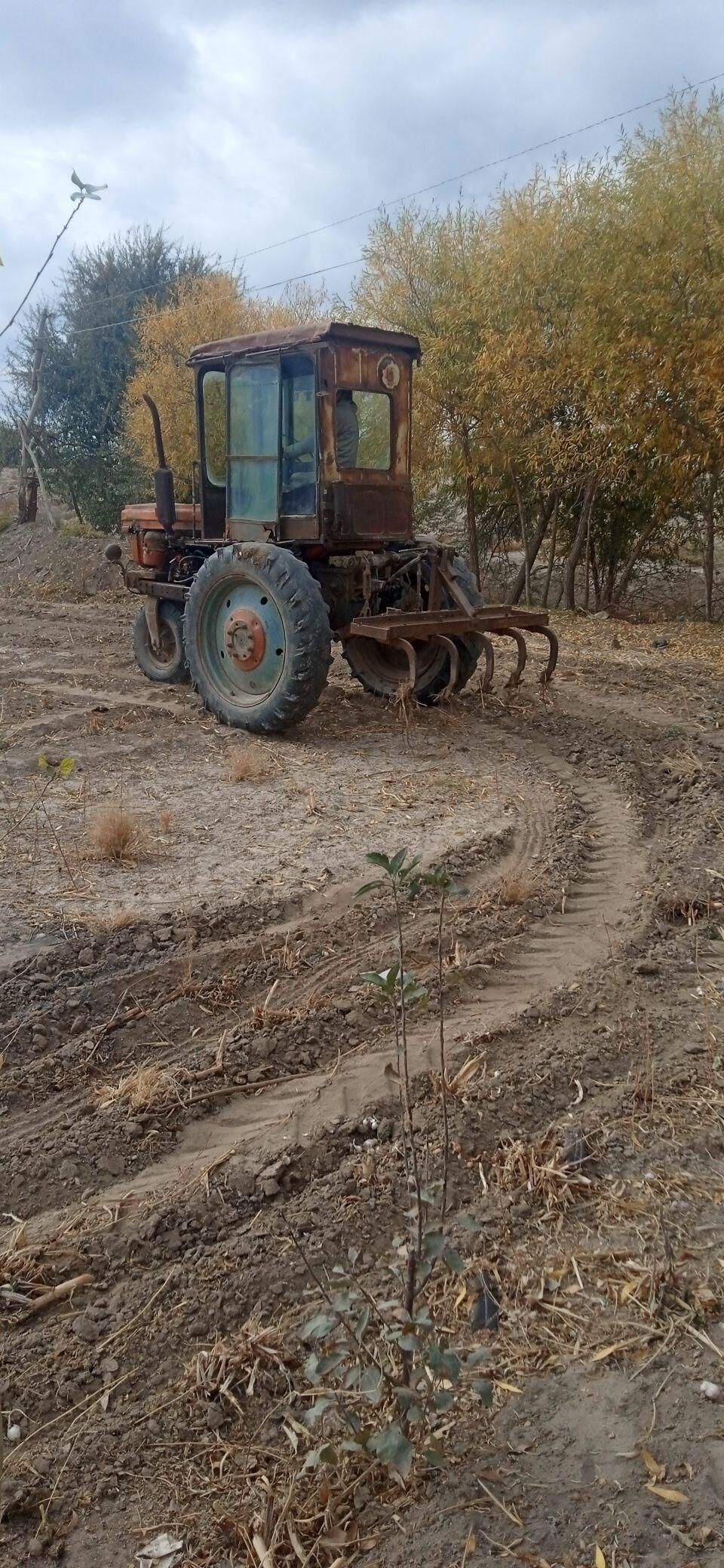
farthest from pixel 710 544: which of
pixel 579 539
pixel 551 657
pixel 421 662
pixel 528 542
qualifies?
pixel 421 662

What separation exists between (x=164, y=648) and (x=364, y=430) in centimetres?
260

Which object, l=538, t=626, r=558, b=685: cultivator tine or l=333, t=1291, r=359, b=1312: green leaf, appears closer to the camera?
l=333, t=1291, r=359, b=1312: green leaf

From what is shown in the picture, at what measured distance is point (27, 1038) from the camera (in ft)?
10.8

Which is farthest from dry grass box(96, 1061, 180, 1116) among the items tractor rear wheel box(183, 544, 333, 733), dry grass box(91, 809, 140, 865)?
tractor rear wheel box(183, 544, 333, 733)

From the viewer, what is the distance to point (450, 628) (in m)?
6.96

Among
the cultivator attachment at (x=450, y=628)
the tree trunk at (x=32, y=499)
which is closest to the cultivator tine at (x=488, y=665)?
the cultivator attachment at (x=450, y=628)

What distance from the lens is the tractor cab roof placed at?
675 cm

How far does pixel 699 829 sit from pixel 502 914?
Result: 151cm

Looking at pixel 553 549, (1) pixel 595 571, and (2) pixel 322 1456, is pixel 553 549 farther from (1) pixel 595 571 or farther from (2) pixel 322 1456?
(2) pixel 322 1456

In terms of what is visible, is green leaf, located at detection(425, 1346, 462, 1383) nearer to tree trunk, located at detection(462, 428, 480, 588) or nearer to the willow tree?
the willow tree

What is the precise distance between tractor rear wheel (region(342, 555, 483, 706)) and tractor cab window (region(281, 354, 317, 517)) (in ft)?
3.39

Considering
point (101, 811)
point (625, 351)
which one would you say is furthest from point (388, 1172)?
point (625, 351)

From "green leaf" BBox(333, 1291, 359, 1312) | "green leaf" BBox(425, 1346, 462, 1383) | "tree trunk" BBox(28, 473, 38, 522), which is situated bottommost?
"green leaf" BBox(425, 1346, 462, 1383)

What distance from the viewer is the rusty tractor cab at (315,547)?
269 inches
